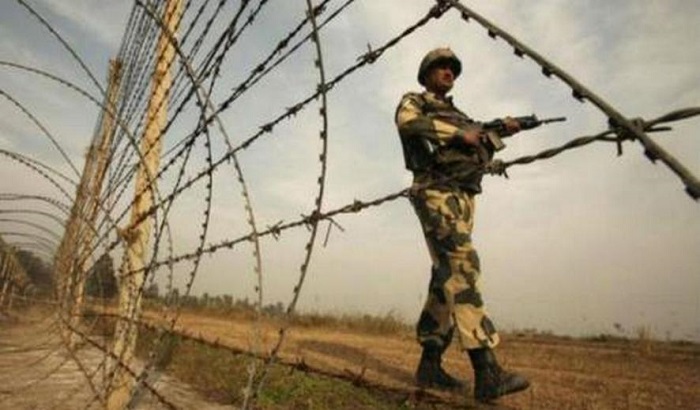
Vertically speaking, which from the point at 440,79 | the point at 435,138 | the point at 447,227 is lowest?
the point at 447,227

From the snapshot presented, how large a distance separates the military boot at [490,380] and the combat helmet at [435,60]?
4.61ft

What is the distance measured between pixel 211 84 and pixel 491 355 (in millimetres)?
1622

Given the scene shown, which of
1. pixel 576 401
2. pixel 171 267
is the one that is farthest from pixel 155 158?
pixel 576 401

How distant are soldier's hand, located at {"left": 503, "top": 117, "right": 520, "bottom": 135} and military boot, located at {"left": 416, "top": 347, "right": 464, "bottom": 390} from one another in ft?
4.88

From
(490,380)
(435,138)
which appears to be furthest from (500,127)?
(490,380)

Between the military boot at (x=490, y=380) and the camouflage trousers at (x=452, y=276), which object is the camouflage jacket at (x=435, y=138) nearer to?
the camouflage trousers at (x=452, y=276)

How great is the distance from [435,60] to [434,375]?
1521 mm

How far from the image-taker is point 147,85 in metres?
3.66

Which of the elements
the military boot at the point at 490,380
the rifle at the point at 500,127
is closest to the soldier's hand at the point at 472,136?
the rifle at the point at 500,127

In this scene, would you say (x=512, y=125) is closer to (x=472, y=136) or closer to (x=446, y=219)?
(x=472, y=136)

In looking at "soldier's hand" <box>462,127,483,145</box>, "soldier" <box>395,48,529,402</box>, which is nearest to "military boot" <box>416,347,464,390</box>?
"soldier" <box>395,48,529,402</box>

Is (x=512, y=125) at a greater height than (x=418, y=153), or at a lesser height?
lesser

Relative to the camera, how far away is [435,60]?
3750 mm

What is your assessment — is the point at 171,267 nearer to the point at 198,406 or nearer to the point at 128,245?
the point at 128,245
